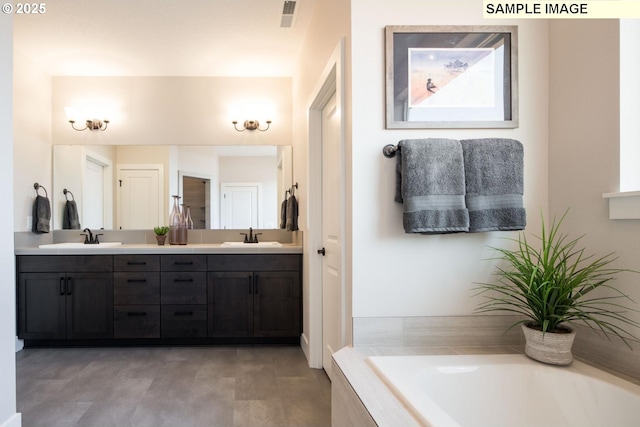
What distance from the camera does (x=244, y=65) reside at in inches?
140

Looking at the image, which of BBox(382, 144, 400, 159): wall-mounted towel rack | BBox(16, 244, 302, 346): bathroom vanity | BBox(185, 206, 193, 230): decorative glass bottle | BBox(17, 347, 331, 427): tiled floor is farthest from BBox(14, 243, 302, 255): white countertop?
BBox(382, 144, 400, 159): wall-mounted towel rack

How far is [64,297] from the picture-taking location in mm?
3221

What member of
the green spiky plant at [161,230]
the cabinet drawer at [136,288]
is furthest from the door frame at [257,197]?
the cabinet drawer at [136,288]

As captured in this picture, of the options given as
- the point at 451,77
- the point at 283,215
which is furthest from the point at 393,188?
the point at 283,215

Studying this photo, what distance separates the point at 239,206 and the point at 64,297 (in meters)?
1.70

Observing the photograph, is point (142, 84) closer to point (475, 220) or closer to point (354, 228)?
point (354, 228)

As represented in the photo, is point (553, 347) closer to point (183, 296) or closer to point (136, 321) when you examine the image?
point (183, 296)

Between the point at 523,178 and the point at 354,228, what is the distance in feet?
2.47

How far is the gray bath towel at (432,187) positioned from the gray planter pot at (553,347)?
1.60 ft

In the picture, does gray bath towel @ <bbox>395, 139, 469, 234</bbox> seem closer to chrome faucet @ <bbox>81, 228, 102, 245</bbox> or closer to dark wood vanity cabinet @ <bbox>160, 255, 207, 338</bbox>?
dark wood vanity cabinet @ <bbox>160, 255, 207, 338</bbox>

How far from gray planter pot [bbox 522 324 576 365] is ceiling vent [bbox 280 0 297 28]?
237 centimetres

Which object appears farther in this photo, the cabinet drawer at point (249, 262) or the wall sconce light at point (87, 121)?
the wall sconce light at point (87, 121)

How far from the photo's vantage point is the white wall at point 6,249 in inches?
71.0

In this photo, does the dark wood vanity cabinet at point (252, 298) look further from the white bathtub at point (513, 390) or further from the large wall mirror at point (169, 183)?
the white bathtub at point (513, 390)
